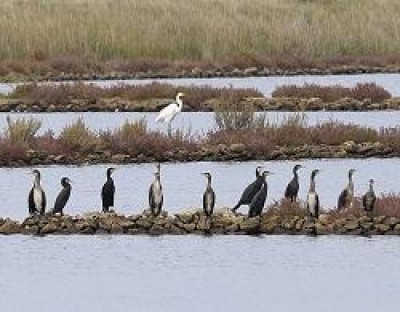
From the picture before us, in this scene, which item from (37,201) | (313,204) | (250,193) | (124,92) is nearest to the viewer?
(313,204)

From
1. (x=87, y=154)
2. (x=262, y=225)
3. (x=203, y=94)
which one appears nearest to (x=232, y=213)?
(x=262, y=225)

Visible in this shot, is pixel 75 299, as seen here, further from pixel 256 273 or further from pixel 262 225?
pixel 262 225

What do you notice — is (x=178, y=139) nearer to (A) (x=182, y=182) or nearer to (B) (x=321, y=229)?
(A) (x=182, y=182)

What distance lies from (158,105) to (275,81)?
8.32 meters

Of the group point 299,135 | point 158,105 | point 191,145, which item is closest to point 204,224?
point 191,145

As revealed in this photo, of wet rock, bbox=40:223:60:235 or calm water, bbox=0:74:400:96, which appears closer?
wet rock, bbox=40:223:60:235

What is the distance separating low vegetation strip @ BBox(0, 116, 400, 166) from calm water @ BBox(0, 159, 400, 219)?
0.55 metres

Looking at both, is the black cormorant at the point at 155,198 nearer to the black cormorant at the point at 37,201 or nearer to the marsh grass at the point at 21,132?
the black cormorant at the point at 37,201

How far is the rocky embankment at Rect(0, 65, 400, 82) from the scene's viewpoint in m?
48.3

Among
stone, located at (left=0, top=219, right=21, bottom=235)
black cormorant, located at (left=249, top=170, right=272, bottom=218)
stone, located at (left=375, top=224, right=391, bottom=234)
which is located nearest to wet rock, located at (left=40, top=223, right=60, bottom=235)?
stone, located at (left=0, top=219, right=21, bottom=235)

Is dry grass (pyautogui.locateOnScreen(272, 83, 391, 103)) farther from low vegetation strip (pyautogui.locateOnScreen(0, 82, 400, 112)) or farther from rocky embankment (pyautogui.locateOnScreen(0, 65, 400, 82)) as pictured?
rocky embankment (pyautogui.locateOnScreen(0, 65, 400, 82))

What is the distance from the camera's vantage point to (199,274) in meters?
17.9

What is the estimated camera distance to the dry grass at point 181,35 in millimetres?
47125

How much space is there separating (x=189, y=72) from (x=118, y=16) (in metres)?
2.64
